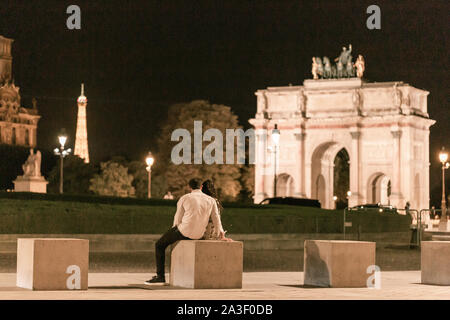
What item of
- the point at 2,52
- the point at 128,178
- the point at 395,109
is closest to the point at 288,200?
the point at 128,178

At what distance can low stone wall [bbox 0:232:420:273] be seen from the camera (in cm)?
2672

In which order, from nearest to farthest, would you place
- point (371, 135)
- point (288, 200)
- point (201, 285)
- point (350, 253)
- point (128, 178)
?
point (201, 285), point (350, 253), point (288, 200), point (128, 178), point (371, 135)

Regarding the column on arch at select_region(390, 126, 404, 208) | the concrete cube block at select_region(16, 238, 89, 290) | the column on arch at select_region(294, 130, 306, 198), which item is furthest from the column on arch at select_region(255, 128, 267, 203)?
the concrete cube block at select_region(16, 238, 89, 290)

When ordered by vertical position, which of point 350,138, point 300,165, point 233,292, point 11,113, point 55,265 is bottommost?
point 233,292

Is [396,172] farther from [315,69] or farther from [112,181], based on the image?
[112,181]

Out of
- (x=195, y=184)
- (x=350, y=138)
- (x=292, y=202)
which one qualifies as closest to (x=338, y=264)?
(x=195, y=184)

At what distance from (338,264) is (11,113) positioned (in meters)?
142

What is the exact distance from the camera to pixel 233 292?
1642 cm

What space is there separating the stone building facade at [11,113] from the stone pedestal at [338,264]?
138 metres

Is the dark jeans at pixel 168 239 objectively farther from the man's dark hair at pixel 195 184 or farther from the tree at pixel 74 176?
the tree at pixel 74 176

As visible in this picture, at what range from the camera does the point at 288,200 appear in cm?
6619

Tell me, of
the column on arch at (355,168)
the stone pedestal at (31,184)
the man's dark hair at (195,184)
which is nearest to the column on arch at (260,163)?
the column on arch at (355,168)

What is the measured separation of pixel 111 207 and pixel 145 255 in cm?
632

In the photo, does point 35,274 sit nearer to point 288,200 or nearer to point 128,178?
point 288,200
